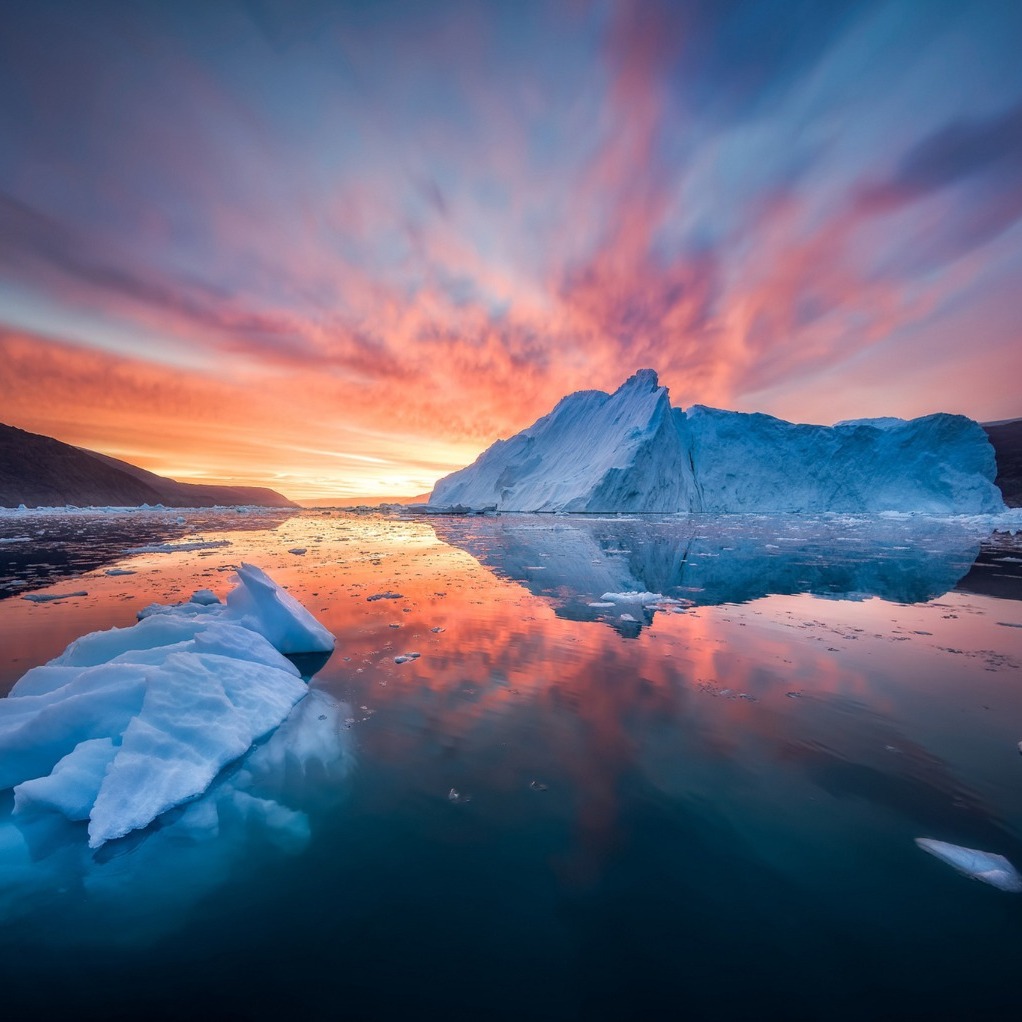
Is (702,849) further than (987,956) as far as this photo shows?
Yes

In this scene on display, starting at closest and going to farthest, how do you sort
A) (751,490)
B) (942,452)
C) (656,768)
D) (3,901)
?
(3,901) < (656,768) < (942,452) < (751,490)

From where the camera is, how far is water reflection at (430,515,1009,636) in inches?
302

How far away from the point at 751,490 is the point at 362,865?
146ft

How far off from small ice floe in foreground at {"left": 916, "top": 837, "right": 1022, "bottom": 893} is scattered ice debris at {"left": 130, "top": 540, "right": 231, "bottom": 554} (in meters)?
17.2

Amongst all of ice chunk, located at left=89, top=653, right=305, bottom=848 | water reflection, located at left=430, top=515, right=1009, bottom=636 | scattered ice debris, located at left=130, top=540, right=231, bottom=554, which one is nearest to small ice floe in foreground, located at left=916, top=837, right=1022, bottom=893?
water reflection, located at left=430, top=515, right=1009, bottom=636

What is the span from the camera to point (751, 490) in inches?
1592

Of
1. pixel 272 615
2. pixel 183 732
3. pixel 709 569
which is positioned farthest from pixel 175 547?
pixel 709 569

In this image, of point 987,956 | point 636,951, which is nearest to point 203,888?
point 636,951

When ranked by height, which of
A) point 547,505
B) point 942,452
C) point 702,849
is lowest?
point 702,849

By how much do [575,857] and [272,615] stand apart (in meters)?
4.01

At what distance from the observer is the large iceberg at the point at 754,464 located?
3541cm

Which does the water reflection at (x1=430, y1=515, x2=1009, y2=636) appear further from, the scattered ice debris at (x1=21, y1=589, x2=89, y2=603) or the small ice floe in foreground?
the scattered ice debris at (x1=21, y1=589, x2=89, y2=603)

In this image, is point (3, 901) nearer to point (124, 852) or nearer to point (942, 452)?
point (124, 852)

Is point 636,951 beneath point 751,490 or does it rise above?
beneath
